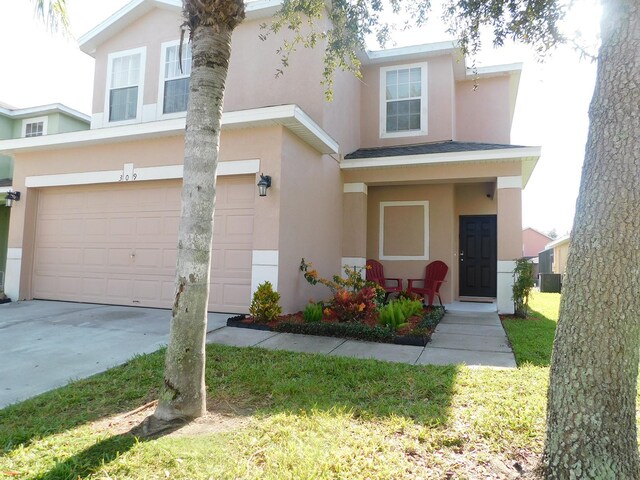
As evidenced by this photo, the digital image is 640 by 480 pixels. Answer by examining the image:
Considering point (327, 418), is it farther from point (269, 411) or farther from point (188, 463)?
point (188, 463)

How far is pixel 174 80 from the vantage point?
30.4 ft

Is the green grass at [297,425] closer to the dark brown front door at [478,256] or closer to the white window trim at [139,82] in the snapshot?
the dark brown front door at [478,256]

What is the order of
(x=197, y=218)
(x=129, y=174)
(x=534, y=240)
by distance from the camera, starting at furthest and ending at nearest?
(x=534, y=240), (x=129, y=174), (x=197, y=218)

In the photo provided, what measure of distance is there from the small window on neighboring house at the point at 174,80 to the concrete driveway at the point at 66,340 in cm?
446

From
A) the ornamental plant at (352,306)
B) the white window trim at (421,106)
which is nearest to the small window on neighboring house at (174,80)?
the white window trim at (421,106)

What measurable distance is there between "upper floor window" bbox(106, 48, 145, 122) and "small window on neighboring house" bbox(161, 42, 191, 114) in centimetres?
67

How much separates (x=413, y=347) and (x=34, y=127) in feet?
50.4

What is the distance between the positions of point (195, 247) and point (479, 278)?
371 inches

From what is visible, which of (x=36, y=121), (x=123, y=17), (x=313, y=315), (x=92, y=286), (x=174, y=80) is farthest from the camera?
(x=36, y=121)

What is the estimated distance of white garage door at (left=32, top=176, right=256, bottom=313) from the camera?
24.7 feet

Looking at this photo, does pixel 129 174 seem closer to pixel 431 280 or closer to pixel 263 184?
pixel 263 184

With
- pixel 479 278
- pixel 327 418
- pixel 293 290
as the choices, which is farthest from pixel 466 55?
pixel 479 278

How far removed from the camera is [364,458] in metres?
2.74

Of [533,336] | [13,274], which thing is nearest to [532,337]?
[533,336]
